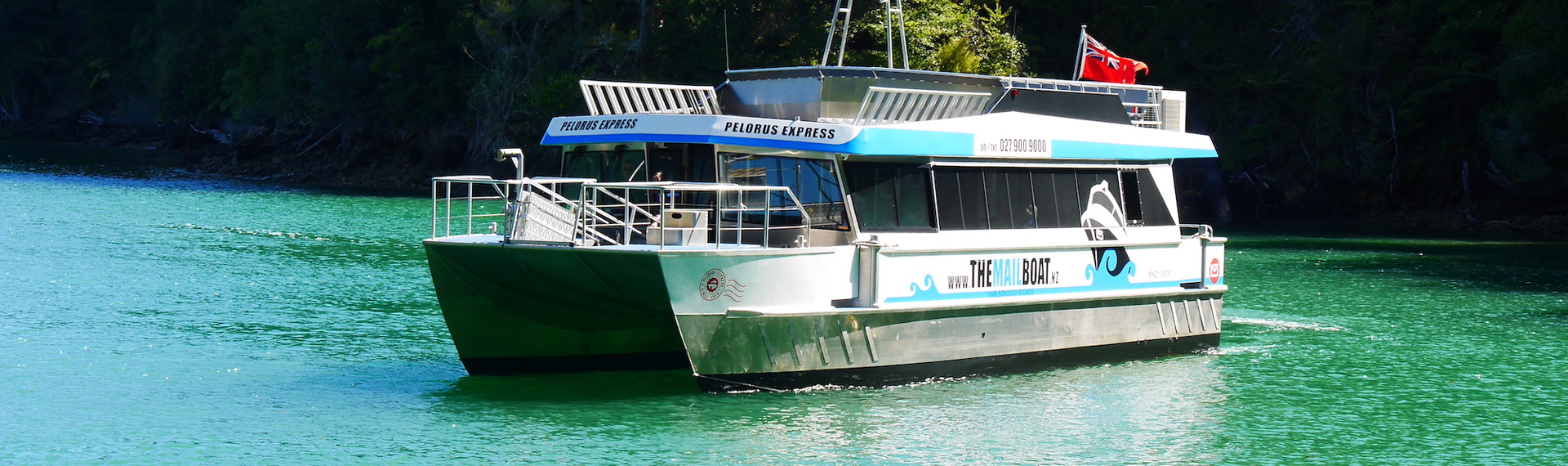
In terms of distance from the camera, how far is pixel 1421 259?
102ft

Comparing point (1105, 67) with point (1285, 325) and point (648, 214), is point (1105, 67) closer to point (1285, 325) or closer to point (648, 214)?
point (1285, 325)

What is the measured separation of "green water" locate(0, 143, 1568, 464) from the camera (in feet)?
38.3

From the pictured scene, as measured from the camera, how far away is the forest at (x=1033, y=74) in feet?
135

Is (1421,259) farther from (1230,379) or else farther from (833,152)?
(833,152)

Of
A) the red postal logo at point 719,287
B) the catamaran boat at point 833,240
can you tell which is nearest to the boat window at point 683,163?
the catamaran boat at point 833,240

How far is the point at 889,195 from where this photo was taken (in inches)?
555

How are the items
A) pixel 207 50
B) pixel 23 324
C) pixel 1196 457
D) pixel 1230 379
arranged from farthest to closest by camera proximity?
pixel 207 50 → pixel 23 324 → pixel 1230 379 → pixel 1196 457

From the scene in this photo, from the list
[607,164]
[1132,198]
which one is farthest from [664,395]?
[1132,198]

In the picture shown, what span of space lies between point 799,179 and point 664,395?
238cm

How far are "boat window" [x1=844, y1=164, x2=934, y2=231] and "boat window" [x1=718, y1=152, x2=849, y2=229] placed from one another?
0.54 ft

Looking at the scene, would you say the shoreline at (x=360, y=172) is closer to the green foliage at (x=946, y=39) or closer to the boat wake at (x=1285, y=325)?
the green foliage at (x=946, y=39)

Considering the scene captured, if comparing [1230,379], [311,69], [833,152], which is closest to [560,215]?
[833,152]

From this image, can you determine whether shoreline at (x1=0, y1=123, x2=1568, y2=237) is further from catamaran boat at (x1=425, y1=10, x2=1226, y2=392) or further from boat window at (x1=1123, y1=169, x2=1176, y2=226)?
catamaran boat at (x1=425, y1=10, x2=1226, y2=392)

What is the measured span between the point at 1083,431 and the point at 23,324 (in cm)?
1268
